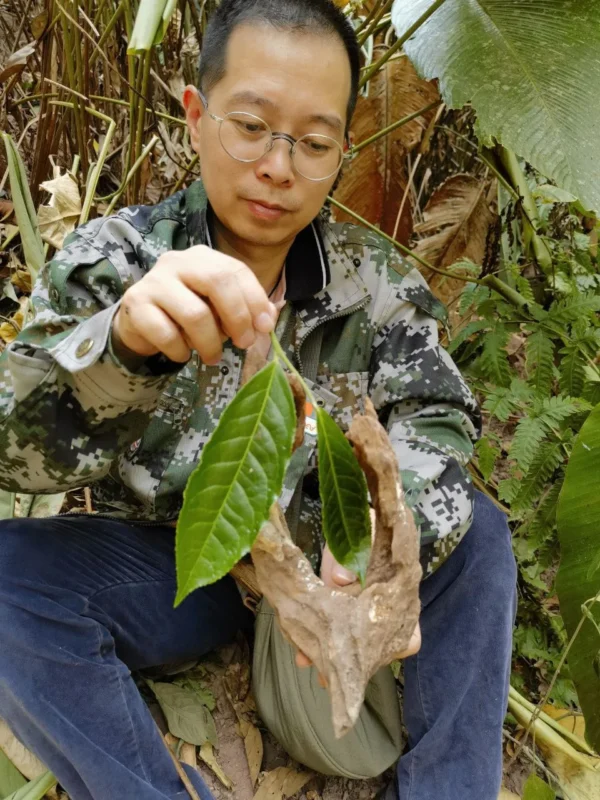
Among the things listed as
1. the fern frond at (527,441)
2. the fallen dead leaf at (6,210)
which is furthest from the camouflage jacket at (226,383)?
the fallen dead leaf at (6,210)

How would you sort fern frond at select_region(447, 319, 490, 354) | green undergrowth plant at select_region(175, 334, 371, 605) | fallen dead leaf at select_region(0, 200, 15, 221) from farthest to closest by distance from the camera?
fallen dead leaf at select_region(0, 200, 15, 221), fern frond at select_region(447, 319, 490, 354), green undergrowth plant at select_region(175, 334, 371, 605)

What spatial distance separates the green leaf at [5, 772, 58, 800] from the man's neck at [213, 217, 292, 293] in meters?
0.85

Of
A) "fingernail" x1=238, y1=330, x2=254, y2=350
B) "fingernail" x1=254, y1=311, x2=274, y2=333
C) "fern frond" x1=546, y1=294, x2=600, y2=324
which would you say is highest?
"fingernail" x1=254, y1=311, x2=274, y2=333

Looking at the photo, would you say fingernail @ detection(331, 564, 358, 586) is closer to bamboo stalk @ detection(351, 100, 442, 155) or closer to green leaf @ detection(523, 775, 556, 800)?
green leaf @ detection(523, 775, 556, 800)

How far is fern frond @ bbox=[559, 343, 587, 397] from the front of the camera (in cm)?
135

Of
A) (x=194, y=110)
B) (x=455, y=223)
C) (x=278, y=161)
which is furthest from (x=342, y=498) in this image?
(x=455, y=223)

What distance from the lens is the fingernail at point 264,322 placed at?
58cm

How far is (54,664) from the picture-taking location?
951mm

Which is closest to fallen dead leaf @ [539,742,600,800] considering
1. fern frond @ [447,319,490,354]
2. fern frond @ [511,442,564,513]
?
fern frond @ [511,442,564,513]

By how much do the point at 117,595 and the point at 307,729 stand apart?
0.37 metres

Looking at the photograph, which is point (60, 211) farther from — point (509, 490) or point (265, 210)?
point (509, 490)

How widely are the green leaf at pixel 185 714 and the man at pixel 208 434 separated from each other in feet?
0.23

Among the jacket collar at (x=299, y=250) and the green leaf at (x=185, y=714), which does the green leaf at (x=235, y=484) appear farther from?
the green leaf at (x=185, y=714)

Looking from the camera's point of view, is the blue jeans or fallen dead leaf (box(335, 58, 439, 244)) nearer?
the blue jeans
